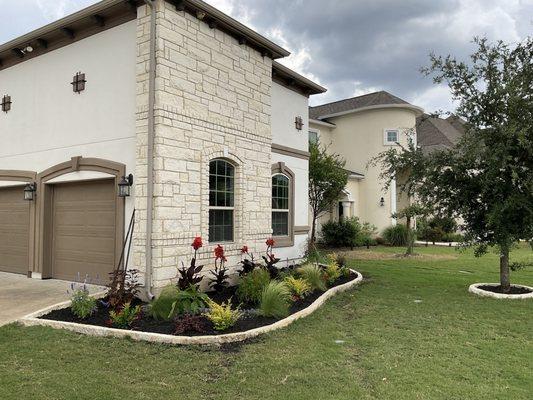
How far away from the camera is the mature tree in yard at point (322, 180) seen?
1684cm

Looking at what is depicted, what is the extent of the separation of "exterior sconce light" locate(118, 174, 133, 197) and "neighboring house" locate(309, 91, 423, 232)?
1432 cm

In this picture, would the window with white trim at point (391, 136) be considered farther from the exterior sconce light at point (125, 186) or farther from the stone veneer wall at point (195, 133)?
the exterior sconce light at point (125, 186)

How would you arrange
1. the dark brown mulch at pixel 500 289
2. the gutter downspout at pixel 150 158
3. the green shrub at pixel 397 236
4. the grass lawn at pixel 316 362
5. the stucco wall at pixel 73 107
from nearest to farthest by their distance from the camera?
the grass lawn at pixel 316 362 → the gutter downspout at pixel 150 158 → the stucco wall at pixel 73 107 → the dark brown mulch at pixel 500 289 → the green shrub at pixel 397 236

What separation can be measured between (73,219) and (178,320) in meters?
4.95

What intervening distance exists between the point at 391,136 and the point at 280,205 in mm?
12019

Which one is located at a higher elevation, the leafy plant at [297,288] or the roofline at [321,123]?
the roofline at [321,123]

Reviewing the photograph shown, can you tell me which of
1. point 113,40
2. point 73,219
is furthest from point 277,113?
point 73,219

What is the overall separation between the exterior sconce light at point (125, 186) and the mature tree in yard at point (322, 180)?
9484 millimetres

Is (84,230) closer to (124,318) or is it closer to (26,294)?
(26,294)

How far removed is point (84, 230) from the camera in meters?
9.65

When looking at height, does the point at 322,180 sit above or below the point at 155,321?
above

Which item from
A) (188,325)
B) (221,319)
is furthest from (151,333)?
(221,319)

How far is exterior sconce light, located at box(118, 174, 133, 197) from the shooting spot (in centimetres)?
832

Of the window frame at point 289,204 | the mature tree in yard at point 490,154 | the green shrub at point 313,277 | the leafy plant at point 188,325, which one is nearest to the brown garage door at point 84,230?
the leafy plant at point 188,325
